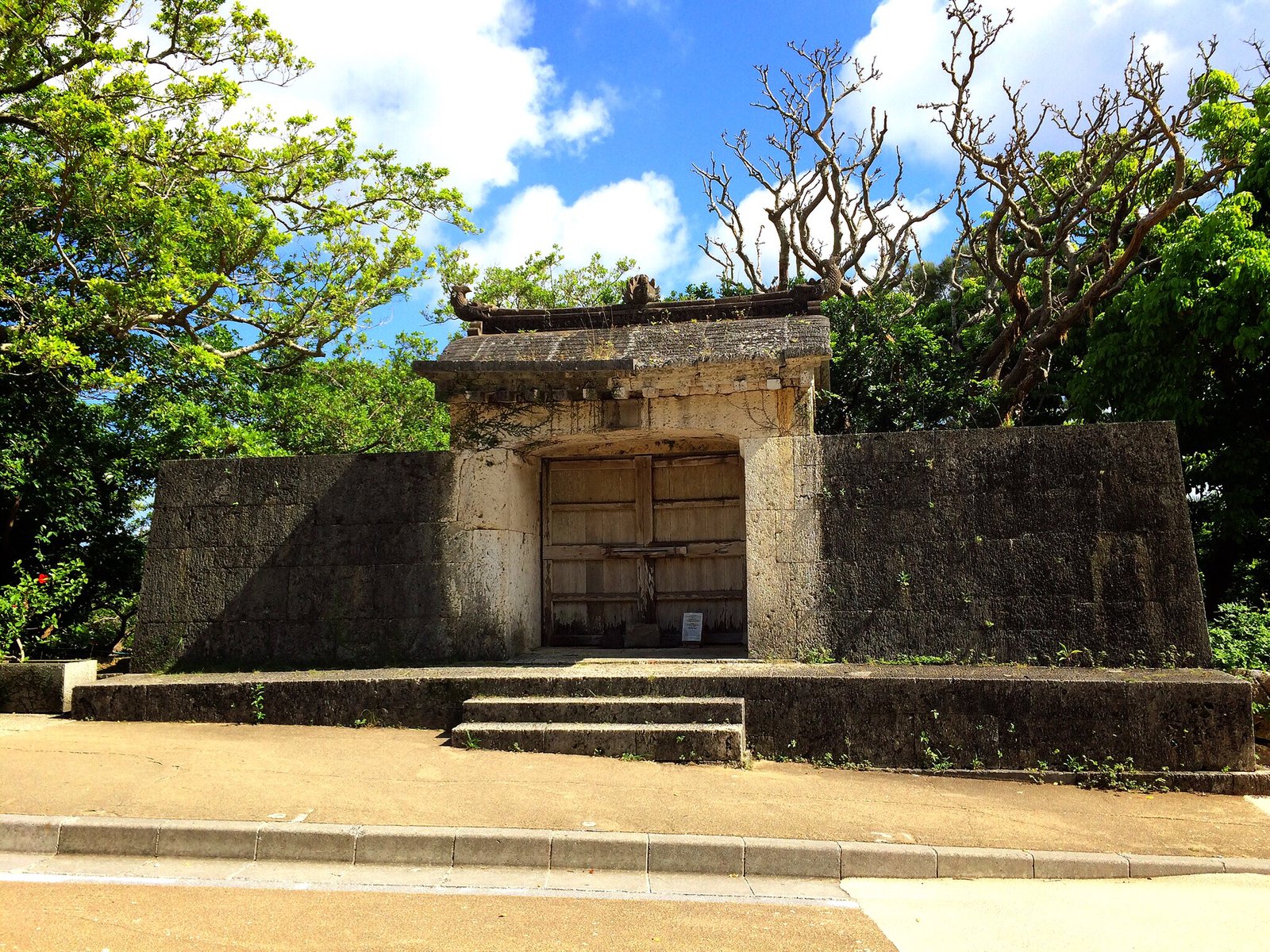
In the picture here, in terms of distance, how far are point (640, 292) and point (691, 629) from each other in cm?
390

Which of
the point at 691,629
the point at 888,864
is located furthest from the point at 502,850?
the point at 691,629

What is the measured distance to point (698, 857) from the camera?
4.89 m

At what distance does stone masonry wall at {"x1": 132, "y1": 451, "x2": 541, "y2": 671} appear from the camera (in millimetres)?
8438

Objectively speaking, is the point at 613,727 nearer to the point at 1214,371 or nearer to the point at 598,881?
the point at 598,881

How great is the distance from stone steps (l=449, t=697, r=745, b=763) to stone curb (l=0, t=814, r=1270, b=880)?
5.27 ft

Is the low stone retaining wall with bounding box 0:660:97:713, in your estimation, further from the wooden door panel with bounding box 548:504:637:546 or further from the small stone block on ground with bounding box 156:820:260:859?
the wooden door panel with bounding box 548:504:637:546

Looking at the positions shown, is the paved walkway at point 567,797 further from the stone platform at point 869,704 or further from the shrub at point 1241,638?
the shrub at point 1241,638

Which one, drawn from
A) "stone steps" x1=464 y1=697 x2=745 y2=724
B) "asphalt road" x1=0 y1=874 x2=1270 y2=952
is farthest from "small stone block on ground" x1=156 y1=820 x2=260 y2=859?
"stone steps" x1=464 y1=697 x2=745 y2=724

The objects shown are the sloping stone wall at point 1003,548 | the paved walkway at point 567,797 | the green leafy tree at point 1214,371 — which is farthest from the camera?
the green leafy tree at point 1214,371

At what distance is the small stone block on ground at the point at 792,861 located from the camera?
4.87 meters

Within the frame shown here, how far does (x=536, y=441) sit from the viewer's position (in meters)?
8.79

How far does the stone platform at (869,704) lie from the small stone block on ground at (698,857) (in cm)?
A: 210

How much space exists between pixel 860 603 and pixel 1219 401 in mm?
7187

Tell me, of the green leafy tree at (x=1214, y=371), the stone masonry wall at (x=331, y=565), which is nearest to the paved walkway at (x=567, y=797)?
the stone masonry wall at (x=331, y=565)
